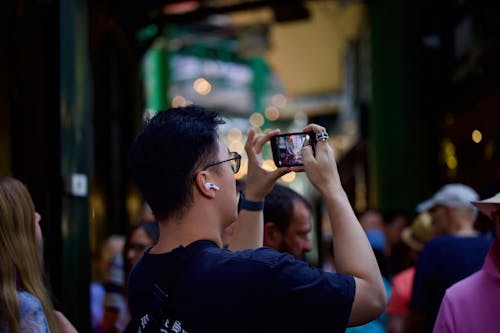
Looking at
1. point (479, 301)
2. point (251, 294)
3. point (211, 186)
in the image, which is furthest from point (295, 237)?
point (251, 294)

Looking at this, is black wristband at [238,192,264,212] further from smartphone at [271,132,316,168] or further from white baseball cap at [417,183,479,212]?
white baseball cap at [417,183,479,212]

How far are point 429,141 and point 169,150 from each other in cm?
917

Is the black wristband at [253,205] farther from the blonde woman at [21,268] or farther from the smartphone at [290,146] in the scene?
the blonde woman at [21,268]

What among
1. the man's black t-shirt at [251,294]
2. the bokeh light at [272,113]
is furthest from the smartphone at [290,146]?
the bokeh light at [272,113]

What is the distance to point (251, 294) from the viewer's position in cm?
199

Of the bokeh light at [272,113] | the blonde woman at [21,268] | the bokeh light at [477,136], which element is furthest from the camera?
the bokeh light at [272,113]

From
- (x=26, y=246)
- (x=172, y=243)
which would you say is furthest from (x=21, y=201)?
(x=172, y=243)

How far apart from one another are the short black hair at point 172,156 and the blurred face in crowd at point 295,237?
1252 millimetres

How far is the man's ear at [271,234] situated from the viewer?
11.2 ft

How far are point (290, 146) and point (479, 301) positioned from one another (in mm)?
1132

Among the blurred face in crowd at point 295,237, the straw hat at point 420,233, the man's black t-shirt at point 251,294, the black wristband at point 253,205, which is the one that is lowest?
the straw hat at point 420,233

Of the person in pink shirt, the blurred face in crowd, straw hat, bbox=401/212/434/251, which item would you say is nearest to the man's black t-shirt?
the person in pink shirt

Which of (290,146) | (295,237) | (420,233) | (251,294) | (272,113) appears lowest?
(420,233)

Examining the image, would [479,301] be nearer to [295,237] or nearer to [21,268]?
[295,237]
